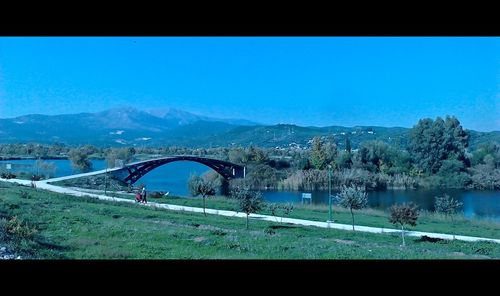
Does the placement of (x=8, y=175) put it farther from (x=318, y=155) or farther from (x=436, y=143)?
(x=436, y=143)

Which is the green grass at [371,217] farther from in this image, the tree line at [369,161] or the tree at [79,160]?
the tree at [79,160]

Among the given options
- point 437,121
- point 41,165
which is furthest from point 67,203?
point 437,121

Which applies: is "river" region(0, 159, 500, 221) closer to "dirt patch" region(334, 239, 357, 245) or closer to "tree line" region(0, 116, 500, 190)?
"tree line" region(0, 116, 500, 190)

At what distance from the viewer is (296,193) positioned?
19.0m

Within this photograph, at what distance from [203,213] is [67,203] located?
3.85 metres

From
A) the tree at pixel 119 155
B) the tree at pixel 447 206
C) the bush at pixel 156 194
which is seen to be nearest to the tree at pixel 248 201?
the tree at pixel 447 206

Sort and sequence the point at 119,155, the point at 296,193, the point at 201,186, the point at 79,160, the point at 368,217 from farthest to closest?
the point at 79,160 < the point at 296,193 < the point at 119,155 < the point at 201,186 < the point at 368,217

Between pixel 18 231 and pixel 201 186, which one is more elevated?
pixel 201 186

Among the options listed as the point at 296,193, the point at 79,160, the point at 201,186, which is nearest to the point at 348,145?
the point at 296,193

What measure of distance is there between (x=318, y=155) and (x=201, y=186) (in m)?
6.18

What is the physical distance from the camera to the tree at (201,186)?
1523 centimetres

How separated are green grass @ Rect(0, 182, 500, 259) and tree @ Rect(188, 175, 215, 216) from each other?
1.66m
